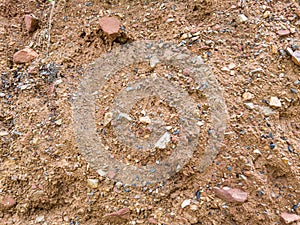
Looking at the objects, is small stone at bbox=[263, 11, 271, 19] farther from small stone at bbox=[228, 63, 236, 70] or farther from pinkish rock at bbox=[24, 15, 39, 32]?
pinkish rock at bbox=[24, 15, 39, 32]

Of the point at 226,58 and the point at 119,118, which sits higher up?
the point at 226,58

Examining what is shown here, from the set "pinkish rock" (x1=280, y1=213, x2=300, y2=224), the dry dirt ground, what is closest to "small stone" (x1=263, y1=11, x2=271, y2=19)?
the dry dirt ground

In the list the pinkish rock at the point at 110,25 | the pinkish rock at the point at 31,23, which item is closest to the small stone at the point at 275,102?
the pinkish rock at the point at 110,25

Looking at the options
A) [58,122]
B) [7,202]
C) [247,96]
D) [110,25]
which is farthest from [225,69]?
[7,202]

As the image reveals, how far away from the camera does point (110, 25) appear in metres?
2.03

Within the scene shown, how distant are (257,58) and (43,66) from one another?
116cm

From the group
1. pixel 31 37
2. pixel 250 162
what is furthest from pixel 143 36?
pixel 250 162

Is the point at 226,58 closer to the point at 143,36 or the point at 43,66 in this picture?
the point at 143,36

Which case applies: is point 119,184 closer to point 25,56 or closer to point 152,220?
point 152,220

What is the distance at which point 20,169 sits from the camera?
182cm

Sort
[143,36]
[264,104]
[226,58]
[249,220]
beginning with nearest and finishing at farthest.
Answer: [249,220] < [264,104] < [226,58] < [143,36]

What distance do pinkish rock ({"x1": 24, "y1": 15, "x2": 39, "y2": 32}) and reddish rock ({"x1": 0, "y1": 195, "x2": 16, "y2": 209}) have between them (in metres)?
1.04

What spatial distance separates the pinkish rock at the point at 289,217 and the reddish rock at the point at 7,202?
126 centimetres

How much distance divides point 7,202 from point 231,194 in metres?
1.07
